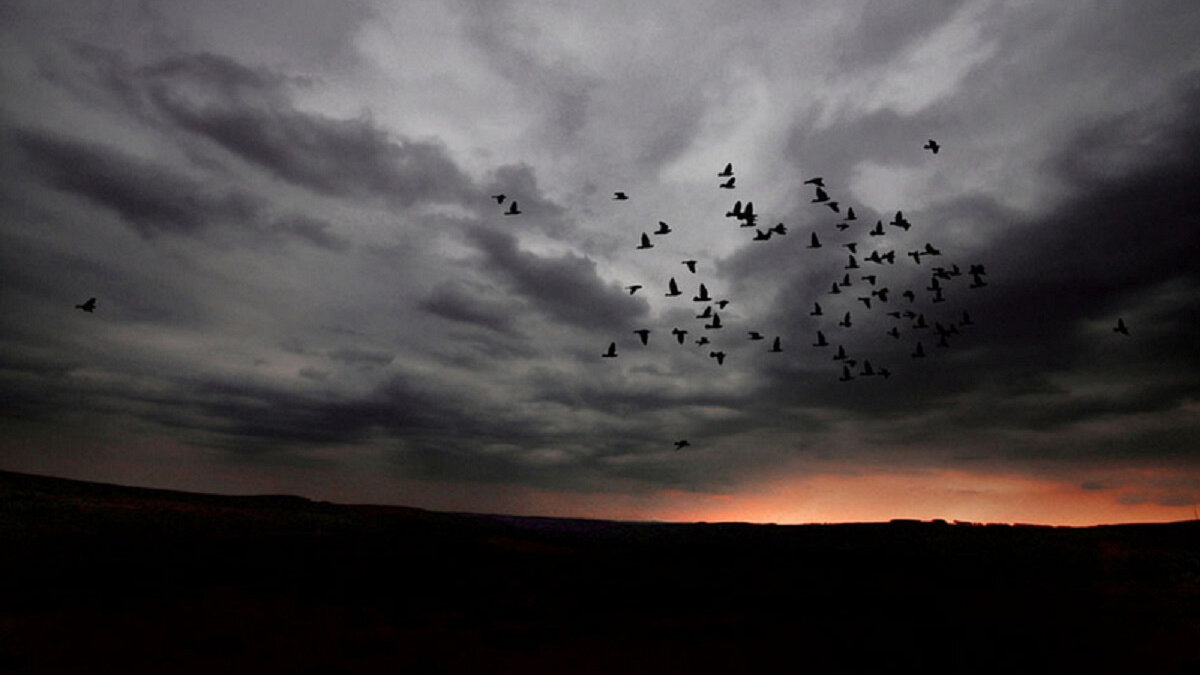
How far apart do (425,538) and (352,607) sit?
48.3 ft

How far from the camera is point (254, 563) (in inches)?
779

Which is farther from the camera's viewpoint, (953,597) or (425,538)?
(425,538)

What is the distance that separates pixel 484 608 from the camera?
16547mm

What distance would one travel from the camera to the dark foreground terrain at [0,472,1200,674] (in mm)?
12039

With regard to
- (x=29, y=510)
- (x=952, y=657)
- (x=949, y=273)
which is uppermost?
(x=949, y=273)

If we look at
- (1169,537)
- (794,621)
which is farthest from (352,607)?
(1169,537)

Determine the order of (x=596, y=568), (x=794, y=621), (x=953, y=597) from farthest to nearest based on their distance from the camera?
(x=596, y=568) < (x=953, y=597) < (x=794, y=621)

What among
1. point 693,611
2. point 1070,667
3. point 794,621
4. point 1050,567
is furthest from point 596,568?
A: point 1050,567

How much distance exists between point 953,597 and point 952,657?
10.6 meters

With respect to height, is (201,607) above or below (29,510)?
below

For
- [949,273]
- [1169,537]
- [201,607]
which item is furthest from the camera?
[1169,537]

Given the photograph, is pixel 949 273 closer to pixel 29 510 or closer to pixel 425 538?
pixel 425 538

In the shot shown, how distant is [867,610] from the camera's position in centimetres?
1916

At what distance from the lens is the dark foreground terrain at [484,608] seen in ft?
39.5
